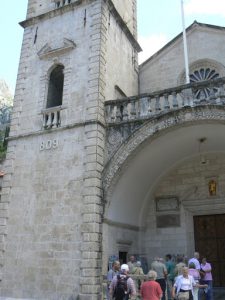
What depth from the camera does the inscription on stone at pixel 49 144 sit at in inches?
443

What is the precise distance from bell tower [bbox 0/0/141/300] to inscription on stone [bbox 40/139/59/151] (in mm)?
39

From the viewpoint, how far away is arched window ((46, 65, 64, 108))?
12605 mm

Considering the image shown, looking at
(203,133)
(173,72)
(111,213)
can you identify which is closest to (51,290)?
(111,213)

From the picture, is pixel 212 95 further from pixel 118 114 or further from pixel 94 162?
pixel 94 162

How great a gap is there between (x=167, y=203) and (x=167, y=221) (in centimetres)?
64

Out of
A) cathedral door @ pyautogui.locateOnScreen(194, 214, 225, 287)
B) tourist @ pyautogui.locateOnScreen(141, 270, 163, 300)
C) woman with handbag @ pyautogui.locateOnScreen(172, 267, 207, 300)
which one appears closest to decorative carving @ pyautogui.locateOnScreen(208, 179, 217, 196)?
cathedral door @ pyautogui.locateOnScreen(194, 214, 225, 287)

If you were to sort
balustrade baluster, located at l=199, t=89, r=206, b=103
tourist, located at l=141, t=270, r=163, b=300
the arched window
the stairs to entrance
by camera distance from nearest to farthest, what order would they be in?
1. tourist, located at l=141, t=270, r=163, b=300
2. balustrade baluster, located at l=199, t=89, r=206, b=103
3. the stairs to entrance
4. the arched window

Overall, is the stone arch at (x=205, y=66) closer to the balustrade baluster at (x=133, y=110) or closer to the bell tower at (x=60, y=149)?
the bell tower at (x=60, y=149)

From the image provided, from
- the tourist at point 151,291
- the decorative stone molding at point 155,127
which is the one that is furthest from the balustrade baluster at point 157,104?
the tourist at point 151,291

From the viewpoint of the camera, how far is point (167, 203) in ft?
41.1

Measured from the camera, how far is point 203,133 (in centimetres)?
1073

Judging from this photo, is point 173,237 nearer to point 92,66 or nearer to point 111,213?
point 111,213

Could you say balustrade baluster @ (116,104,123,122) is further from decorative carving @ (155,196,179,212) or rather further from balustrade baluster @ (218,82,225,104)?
decorative carving @ (155,196,179,212)

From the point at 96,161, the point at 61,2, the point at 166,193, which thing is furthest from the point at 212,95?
the point at 61,2
